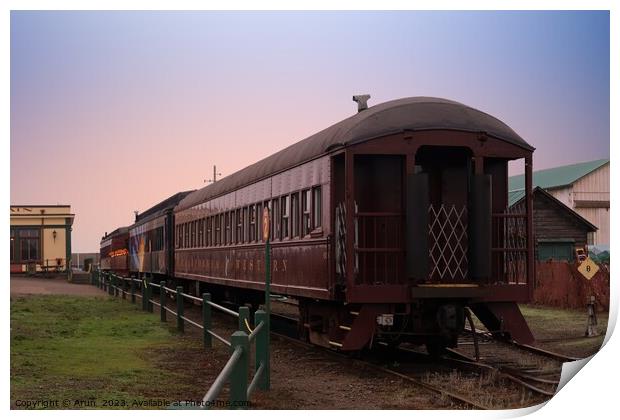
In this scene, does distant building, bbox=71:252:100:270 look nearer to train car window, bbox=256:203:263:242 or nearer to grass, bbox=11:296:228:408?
grass, bbox=11:296:228:408

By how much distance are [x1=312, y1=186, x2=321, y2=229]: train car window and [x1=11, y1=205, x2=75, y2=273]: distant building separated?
135 inches

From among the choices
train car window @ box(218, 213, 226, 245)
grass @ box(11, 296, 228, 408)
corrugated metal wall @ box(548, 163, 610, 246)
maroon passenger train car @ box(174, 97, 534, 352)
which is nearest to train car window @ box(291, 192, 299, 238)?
maroon passenger train car @ box(174, 97, 534, 352)

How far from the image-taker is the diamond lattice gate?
12.7m

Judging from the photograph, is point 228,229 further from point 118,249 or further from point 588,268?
point 118,249

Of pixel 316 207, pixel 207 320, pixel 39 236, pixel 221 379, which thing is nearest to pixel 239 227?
pixel 207 320

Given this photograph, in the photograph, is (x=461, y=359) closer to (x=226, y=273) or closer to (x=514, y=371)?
(x=514, y=371)

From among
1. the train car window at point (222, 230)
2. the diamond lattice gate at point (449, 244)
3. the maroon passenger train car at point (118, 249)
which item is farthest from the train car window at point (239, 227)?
the maroon passenger train car at point (118, 249)

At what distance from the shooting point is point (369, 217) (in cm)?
1277

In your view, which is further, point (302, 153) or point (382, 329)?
point (302, 153)

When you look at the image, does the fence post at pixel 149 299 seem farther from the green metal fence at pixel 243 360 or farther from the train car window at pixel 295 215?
the train car window at pixel 295 215

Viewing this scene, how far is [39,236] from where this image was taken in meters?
12.5
